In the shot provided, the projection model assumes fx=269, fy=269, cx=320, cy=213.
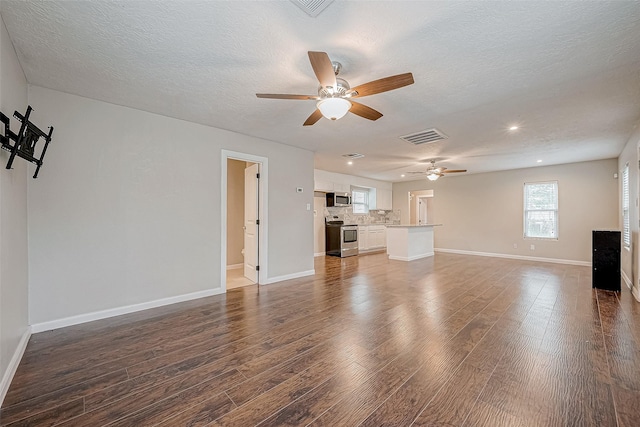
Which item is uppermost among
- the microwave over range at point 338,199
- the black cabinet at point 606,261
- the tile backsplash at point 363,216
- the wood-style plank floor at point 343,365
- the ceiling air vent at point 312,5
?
the ceiling air vent at point 312,5

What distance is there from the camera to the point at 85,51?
7.13ft

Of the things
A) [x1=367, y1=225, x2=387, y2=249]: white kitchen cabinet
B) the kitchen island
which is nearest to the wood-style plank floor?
the kitchen island

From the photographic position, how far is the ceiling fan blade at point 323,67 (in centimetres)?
179

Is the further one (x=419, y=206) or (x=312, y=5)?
Answer: (x=419, y=206)

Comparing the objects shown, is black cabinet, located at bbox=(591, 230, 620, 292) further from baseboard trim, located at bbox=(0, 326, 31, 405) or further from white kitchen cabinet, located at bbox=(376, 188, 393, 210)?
baseboard trim, located at bbox=(0, 326, 31, 405)

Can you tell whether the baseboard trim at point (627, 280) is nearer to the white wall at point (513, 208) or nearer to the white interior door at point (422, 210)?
the white wall at point (513, 208)

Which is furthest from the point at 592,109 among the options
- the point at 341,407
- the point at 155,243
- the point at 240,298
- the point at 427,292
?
the point at 155,243

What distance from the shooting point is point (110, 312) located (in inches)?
121

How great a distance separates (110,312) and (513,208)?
349 inches

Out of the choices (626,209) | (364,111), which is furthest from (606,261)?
(364,111)

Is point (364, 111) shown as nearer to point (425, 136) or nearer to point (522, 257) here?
point (425, 136)

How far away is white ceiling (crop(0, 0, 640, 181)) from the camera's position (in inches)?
69.1

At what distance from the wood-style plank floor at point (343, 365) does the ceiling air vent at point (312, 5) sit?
2.45 meters

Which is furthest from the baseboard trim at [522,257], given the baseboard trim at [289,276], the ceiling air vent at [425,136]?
the baseboard trim at [289,276]
